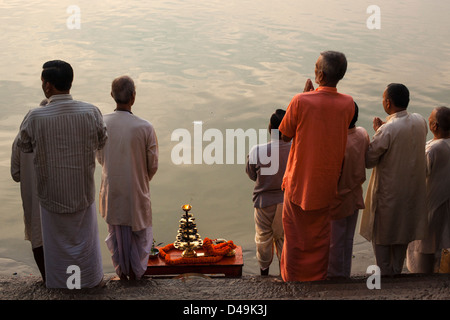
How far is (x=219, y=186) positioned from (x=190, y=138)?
1.61 meters

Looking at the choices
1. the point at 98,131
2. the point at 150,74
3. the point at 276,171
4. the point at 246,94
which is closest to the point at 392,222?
the point at 276,171

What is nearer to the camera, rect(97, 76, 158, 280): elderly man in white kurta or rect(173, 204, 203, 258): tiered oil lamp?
rect(97, 76, 158, 280): elderly man in white kurta

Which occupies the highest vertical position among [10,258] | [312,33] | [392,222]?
[312,33]

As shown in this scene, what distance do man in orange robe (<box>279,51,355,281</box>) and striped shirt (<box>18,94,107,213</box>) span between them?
4.12 feet

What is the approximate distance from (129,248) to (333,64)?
1973mm

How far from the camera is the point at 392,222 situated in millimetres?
4062

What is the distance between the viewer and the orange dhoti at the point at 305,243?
380 cm

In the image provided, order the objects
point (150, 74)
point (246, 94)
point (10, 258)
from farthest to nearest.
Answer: point (150, 74) → point (246, 94) → point (10, 258)

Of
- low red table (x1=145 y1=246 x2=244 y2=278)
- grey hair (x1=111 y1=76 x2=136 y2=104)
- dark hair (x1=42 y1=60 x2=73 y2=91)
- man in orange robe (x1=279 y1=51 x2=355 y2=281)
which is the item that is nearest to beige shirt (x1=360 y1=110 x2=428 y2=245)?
man in orange robe (x1=279 y1=51 x2=355 y2=281)

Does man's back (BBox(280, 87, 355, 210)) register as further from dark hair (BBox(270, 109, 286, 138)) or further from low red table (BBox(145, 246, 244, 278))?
low red table (BBox(145, 246, 244, 278))

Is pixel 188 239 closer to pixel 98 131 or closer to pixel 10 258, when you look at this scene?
pixel 98 131

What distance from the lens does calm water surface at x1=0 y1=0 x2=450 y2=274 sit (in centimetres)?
723

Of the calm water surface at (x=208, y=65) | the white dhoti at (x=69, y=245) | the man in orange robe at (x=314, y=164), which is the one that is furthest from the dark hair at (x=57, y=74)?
the calm water surface at (x=208, y=65)

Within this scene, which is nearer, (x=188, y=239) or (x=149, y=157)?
(x=149, y=157)
